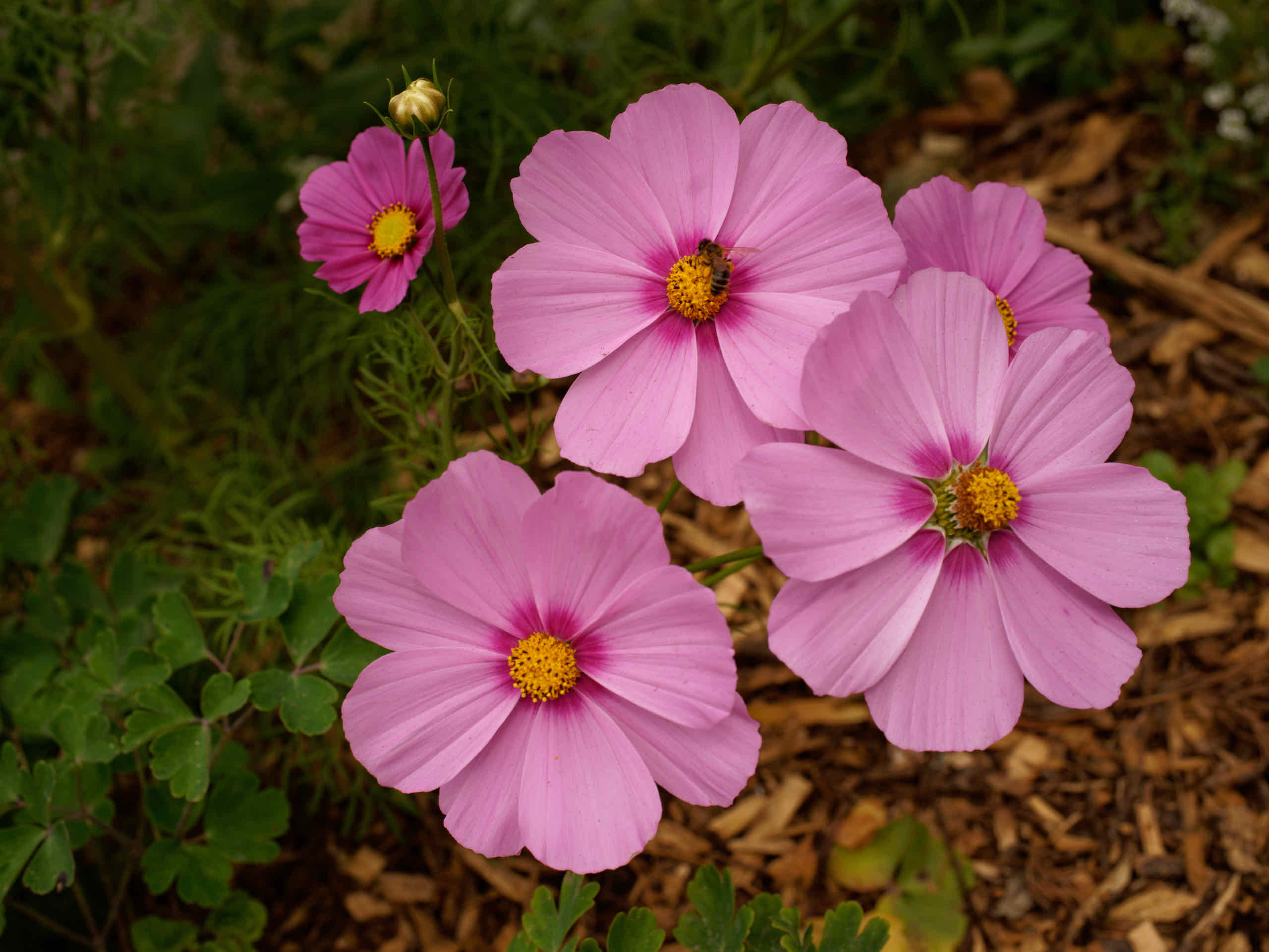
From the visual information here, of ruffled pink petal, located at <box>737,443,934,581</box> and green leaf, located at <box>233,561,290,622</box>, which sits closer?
ruffled pink petal, located at <box>737,443,934,581</box>

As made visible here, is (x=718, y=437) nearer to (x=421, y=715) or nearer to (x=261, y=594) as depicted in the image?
(x=421, y=715)

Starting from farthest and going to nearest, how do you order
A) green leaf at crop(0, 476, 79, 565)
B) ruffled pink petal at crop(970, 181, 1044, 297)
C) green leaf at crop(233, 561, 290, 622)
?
green leaf at crop(0, 476, 79, 565) < green leaf at crop(233, 561, 290, 622) < ruffled pink petal at crop(970, 181, 1044, 297)

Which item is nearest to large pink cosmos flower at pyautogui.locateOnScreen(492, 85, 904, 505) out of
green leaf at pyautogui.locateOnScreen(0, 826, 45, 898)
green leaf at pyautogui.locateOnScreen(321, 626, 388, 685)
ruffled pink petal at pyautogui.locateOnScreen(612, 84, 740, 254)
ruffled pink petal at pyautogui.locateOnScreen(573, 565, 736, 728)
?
ruffled pink petal at pyautogui.locateOnScreen(612, 84, 740, 254)

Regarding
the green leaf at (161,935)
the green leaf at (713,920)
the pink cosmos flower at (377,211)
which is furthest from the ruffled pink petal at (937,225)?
the green leaf at (161,935)

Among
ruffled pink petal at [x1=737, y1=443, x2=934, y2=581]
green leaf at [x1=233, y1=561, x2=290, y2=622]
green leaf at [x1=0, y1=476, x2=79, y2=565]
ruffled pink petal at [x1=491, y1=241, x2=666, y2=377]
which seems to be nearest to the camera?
ruffled pink petal at [x1=737, y1=443, x2=934, y2=581]

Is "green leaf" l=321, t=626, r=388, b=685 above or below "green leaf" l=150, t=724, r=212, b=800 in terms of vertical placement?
above

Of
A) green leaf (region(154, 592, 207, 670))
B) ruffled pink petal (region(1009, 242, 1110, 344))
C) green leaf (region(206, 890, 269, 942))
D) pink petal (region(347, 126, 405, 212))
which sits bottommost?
green leaf (region(206, 890, 269, 942))

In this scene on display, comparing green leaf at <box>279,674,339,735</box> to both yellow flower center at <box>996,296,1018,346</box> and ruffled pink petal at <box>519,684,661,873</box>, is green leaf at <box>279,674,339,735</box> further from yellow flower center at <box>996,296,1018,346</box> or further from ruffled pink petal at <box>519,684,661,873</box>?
yellow flower center at <box>996,296,1018,346</box>

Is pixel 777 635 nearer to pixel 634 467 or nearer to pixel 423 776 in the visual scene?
pixel 634 467
